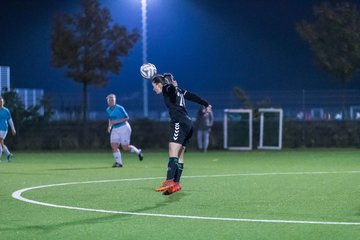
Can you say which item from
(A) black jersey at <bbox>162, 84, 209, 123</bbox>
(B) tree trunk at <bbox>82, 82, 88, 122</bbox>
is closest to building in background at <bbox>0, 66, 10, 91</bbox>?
(B) tree trunk at <bbox>82, 82, 88, 122</bbox>

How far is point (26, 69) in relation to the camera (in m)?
48.1

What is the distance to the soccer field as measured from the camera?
9.38 m

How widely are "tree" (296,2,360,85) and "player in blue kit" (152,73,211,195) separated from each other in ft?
69.5

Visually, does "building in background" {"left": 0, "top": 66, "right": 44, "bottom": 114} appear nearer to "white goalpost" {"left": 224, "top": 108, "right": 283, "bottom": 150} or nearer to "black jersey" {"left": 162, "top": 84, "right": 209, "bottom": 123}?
"white goalpost" {"left": 224, "top": 108, "right": 283, "bottom": 150}

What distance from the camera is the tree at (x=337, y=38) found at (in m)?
34.4

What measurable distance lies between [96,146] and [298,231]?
2570cm

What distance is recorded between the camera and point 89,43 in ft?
117

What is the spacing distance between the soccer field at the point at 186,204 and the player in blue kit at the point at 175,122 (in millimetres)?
401

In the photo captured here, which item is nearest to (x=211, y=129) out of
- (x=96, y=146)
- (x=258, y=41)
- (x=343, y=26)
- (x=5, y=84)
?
(x=96, y=146)

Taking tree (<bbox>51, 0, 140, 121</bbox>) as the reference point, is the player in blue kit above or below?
below

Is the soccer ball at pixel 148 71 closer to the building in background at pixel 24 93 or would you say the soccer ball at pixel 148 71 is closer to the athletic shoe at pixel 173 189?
the athletic shoe at pixel 173 189

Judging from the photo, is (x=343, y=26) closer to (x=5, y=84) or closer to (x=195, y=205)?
(x=5, y=84)

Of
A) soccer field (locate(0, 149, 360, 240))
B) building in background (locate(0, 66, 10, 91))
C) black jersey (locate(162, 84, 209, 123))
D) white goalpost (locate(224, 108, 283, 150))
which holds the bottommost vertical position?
soccer field (locate(0, 149, 360, 240))

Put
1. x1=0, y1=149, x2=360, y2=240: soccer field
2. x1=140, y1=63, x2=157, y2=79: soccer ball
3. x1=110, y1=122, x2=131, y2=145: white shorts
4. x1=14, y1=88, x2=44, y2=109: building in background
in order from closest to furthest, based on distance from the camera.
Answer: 1. x1=0, y1=149, x2=360, y2=240: soccer field
2. x1=140, y1=63, x2=157, y2=79: soccer ball
3. x1=110, y1=122, x2=131, y2=145: white shorts
4. x1=14, y1=88, x2=44, y2=109: building in background
